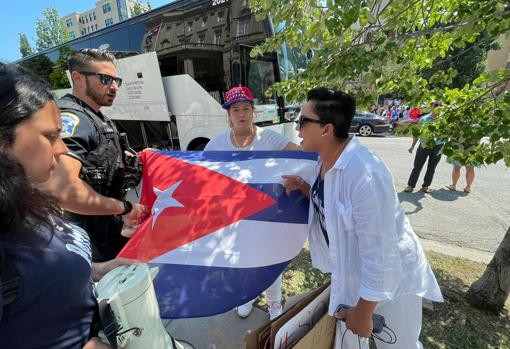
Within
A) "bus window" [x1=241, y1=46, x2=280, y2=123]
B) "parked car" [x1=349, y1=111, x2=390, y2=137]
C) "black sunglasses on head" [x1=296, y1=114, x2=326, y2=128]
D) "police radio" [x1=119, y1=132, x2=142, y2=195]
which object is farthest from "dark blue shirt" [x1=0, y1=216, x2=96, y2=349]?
"parked car" [x1=349, y1=111, x2=390, y2=137]

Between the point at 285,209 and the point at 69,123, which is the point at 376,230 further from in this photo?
the point at 69,123

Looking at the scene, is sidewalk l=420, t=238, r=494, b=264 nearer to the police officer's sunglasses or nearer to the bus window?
the bus window

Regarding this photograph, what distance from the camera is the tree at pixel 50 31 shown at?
3641cm

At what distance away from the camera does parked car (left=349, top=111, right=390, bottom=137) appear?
15.7 meters

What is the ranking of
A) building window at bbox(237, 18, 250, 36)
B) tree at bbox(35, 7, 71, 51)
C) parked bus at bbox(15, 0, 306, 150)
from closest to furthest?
building window at bbox(237, 18, 250, 36), parked bus at bbox(15, 0, 306, 150), tree at bbox(35, 7, 71, 51)

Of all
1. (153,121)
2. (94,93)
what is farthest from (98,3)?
(94,93)

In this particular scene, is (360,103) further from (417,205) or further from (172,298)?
(417,205)

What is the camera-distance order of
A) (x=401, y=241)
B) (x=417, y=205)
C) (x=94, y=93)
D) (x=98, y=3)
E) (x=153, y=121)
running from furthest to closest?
(x=98, y=3) → (x=153, y=121) → (x=417, y=205) → (x=94, y=93) → (x=401, y=241)

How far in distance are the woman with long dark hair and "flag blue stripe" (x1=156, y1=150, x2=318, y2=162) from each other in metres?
1.59

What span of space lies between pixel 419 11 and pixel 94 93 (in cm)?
267

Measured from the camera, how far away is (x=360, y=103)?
2.31 metres

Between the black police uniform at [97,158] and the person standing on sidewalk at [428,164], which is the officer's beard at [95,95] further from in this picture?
the person standing on sidewalk at [428,164]

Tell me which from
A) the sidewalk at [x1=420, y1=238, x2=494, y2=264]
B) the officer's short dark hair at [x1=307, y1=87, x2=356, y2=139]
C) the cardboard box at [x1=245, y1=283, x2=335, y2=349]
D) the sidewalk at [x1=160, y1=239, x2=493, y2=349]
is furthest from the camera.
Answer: the sidewalk at [x1=420, y1=238, x2=494, y2=264]

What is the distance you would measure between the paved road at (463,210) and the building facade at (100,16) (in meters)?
70.3
